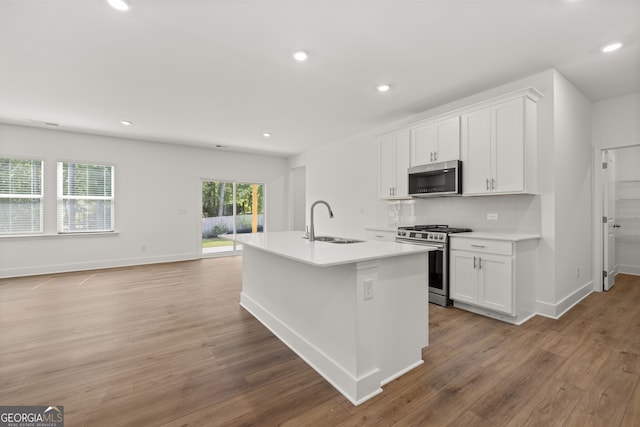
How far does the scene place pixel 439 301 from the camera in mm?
3375

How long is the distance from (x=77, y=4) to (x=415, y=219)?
431 cm

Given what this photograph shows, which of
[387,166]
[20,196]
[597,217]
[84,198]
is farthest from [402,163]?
[20,196]

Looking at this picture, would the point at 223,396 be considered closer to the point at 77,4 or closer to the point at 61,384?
the point at 61,384

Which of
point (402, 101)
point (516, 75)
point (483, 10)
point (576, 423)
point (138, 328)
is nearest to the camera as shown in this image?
point (576, 423)

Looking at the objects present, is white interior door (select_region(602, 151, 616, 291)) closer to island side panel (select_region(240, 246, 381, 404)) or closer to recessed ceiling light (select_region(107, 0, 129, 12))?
island side panel (select_region(240, 246, 381, 404))

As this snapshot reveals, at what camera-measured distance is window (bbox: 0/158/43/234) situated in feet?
15.9

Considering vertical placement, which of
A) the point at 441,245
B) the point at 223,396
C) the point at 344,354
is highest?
the point at 441,245

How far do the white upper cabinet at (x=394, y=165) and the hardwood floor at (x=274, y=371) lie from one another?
1.75 metres

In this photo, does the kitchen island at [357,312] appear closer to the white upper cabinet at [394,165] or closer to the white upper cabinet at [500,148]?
the white upper cabinet at [500,148]

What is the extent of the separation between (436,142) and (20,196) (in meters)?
6.79

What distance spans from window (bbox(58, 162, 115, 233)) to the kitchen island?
483cm

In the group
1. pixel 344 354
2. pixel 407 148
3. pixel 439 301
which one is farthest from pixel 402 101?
pixel 344 354

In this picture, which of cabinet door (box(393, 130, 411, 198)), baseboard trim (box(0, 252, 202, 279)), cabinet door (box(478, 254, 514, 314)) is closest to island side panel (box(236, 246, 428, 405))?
cabinet door (box(478, 254, 514, 314))

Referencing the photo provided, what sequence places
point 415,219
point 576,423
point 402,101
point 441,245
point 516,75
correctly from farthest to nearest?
point 415,219
point 402,101
point 441,245
point 516,75
point 576,423
